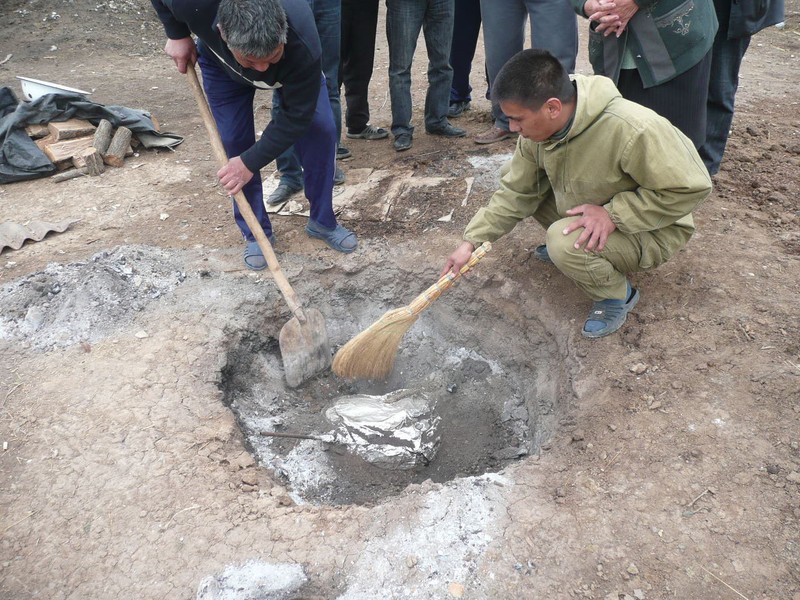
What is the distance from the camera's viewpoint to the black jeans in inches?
185

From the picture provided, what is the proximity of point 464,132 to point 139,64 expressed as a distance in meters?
5.50

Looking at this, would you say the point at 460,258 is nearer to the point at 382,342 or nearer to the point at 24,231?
the point at 382,342

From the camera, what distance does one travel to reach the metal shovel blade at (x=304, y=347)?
323 centimetres

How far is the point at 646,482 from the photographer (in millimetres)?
2217

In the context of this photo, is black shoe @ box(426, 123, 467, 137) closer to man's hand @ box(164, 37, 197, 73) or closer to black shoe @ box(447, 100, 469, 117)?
black shoe @ box(447, 100, 469, 117)

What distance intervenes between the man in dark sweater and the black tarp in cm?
247

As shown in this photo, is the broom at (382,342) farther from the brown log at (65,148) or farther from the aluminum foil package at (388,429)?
the brown log at (65,148)

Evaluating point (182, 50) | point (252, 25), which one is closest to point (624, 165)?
point (252, 25)

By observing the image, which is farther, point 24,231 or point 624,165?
point 24,231

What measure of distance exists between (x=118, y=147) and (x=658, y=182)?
467 cm

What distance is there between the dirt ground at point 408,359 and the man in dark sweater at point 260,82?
349 millimetres

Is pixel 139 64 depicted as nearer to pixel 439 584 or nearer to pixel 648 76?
pixel 648 76

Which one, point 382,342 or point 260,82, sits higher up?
point 260,82

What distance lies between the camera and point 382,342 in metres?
3.17
